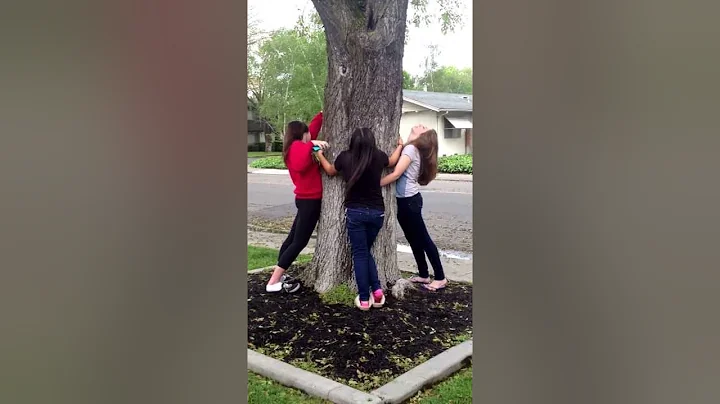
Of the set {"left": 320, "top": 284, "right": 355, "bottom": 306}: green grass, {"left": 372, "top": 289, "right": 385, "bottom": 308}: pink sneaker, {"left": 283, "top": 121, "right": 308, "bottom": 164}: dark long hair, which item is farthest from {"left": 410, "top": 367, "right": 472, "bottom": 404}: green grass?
{"left": 283, "top": 121, "right": 308, "bottom": 164}: dark long hair

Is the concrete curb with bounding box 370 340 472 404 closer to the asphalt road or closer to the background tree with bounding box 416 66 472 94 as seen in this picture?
the asphalt road

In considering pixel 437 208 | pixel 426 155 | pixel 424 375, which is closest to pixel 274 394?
pixel 424 375

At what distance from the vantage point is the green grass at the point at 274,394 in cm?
226

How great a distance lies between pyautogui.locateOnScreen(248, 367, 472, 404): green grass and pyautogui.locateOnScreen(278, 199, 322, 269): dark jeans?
3.61 ft

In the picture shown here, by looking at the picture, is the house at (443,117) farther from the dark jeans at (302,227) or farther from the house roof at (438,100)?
the dark jeans at (302,227)

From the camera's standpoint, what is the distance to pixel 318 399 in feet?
7.50

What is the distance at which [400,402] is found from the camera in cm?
225

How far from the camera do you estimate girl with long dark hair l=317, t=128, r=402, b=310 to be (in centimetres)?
316

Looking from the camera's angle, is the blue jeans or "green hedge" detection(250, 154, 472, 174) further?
"green hedge" detection(250, 154, 472, 174)

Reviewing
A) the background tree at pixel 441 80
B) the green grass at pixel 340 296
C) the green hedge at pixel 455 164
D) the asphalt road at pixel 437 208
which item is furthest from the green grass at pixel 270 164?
the green grass at pixel 340 296

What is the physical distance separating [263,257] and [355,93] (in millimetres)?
1933

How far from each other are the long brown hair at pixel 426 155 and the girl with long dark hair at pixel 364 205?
0.37m

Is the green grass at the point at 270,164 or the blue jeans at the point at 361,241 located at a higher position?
the green grass at the point at 270,164

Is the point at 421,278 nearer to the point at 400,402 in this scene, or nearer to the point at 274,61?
the point at 400,402
